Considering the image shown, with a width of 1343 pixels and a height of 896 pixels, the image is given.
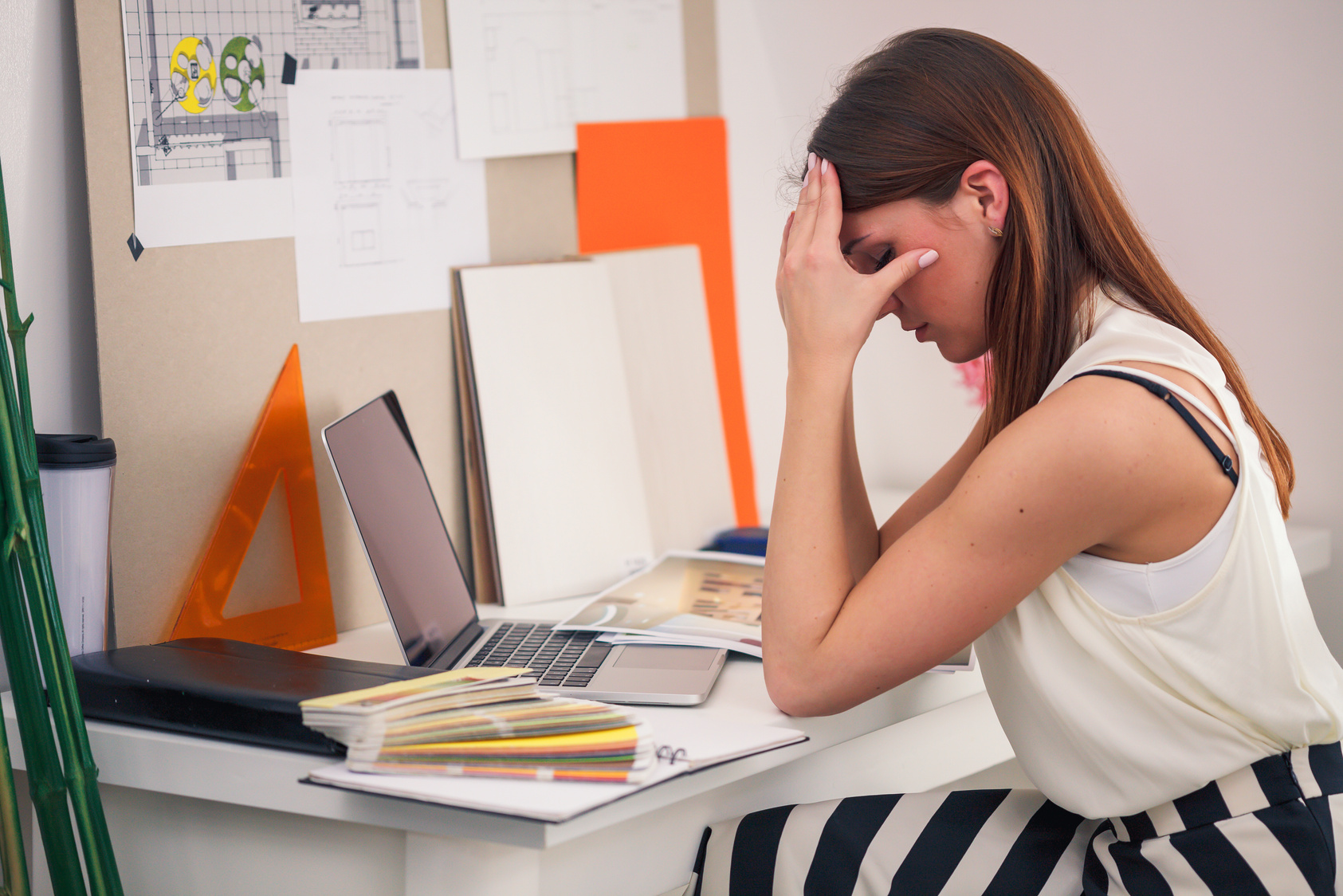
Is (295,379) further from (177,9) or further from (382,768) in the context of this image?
(382,768)

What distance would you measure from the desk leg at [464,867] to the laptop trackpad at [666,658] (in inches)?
10.6

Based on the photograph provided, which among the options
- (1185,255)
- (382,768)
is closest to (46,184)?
(382,768)

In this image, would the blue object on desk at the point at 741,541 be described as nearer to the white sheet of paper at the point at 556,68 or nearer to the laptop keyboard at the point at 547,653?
the laptop keyboard at the point at 547,653

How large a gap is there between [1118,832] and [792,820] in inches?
9.7

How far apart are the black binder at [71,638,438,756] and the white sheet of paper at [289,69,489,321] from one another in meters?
0.44

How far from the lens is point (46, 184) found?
1024 millimetres

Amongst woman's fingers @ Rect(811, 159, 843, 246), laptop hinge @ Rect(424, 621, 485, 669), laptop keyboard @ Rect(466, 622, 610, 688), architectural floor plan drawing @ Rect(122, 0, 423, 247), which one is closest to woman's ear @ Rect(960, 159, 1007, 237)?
woman's fingers @ Rect(811, 159, 843, 246)

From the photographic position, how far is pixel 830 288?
0.92 m

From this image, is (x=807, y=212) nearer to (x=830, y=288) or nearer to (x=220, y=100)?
(x=830, y=288)

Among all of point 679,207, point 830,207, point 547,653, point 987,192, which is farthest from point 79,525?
point 679,207

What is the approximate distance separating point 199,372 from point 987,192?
2.54 feet

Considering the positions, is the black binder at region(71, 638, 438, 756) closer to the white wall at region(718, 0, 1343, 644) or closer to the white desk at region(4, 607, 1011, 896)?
the white desk at region(4, 607, 1011, 896)

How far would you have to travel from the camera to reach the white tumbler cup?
92 cm

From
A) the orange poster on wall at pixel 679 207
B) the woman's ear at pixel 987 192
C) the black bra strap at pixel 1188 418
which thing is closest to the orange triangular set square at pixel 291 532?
the orange poster on wall at pixel 679 207
